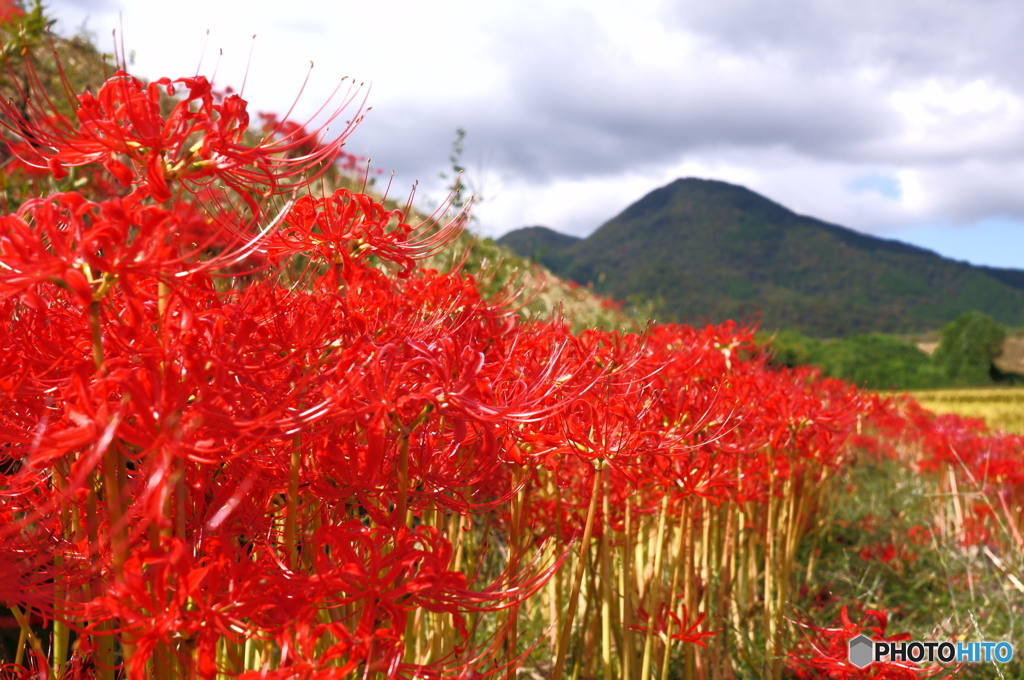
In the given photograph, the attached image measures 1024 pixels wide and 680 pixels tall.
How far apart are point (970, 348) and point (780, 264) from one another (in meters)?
81.9

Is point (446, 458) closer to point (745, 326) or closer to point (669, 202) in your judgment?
point (745, 326)

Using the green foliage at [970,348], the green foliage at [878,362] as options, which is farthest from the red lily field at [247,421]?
the green foliage at [970,348]

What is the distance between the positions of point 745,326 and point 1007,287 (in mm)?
137014

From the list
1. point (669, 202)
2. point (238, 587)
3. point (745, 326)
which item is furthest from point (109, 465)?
point (669, 202)

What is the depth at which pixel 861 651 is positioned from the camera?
2.10 meters

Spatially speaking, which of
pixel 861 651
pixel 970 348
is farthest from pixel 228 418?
pixel 970 348

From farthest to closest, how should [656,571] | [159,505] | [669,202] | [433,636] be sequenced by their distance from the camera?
[669,202]
[656,571]
[433,636]
[159,505]

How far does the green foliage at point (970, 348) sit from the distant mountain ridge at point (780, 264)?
41.6 m

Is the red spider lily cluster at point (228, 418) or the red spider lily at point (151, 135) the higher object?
the red spider lily at point (151, 135)

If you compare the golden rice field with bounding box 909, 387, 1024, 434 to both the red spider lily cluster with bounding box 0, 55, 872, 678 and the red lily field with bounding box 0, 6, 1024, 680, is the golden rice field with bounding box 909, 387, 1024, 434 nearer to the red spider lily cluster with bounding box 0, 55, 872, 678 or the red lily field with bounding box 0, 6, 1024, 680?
the red lily field with bounding box 0, 6, 1024, 680

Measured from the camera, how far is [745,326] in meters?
3.55

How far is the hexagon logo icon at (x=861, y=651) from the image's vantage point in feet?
6.69

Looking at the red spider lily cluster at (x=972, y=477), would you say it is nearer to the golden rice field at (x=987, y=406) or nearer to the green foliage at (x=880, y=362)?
the golden rice field at (x=987, y=406)
